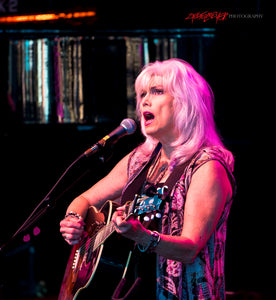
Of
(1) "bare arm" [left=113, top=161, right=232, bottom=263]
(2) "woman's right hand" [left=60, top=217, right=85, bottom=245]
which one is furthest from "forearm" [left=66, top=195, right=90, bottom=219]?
(1) "bare arm" [left=113, top=161, right=232, bottom=263]

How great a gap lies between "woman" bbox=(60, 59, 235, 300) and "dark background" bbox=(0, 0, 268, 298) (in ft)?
4.36

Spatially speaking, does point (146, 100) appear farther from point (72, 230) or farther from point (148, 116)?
point (72, 230)

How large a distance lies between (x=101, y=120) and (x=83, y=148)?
0.32 metres

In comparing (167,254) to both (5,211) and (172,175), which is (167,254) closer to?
(172,175)

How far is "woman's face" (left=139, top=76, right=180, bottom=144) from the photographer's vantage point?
258cm

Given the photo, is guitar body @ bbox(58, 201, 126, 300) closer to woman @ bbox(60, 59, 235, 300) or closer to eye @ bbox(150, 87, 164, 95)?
woman @ bbox(60, 59, 235, 300)

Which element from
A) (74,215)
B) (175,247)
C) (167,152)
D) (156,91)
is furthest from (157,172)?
(175,247)

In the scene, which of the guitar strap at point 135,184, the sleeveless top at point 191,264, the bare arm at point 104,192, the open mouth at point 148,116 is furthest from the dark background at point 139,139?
the sleeveless top at point 191,264

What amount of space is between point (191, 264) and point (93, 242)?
539 mm

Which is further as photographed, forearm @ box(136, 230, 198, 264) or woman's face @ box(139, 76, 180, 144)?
woman's face @ box(139, 76, 180, 144)

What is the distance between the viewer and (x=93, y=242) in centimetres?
247

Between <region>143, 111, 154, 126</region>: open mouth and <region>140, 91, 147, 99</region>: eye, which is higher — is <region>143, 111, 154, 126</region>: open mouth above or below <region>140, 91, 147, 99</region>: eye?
below

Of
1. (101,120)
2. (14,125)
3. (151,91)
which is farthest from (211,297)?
(14,125)

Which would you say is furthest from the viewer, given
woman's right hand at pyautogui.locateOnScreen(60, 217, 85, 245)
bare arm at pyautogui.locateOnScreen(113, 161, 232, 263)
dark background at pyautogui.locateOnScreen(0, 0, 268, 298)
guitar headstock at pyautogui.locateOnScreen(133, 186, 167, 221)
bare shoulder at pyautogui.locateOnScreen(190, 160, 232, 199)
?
dark background at pyautogui.locateOnScreen(0, 0, 268, 298)
